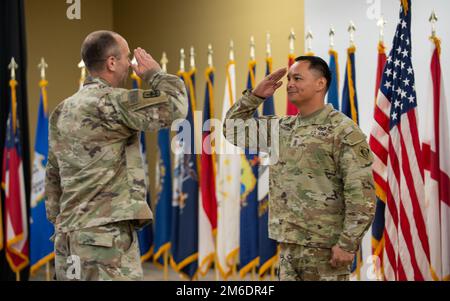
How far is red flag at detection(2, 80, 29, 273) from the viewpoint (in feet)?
16.8

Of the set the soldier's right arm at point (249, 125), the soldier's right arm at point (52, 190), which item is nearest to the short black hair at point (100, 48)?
the soldier's right arm at point (52, 190)

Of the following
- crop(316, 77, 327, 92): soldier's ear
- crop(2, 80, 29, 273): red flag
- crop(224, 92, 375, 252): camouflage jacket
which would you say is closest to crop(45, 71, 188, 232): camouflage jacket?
crop(224, 92, 375, 252): camouflage jacket

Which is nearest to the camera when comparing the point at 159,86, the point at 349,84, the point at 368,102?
the point at 159,86

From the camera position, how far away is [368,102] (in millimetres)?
4953

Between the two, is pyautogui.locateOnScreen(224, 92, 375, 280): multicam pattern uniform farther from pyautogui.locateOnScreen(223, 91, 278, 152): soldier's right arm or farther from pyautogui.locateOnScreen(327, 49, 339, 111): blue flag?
pyautogui.locateOnScreen(327, 49, 339, 111): blue flag

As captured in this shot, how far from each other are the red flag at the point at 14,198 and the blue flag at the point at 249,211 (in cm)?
173

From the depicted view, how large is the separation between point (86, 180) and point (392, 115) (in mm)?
2392

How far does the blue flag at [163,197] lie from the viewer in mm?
5336

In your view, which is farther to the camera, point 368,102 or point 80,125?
point 368,102

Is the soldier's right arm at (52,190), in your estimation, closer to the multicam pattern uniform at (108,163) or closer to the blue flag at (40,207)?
the multicam pattern uniform at (108,163)

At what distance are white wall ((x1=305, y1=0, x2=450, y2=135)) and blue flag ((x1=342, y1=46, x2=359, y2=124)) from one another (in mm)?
417

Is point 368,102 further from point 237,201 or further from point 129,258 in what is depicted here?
point 129,258
